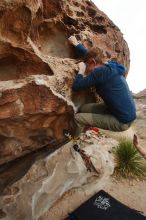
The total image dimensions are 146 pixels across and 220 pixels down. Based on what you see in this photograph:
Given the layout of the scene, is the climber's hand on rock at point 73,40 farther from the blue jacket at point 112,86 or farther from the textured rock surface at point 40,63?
the blue jacket at point 112,86

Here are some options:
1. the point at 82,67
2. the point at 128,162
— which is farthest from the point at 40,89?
the point at 128,162

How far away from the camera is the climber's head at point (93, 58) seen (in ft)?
14.6

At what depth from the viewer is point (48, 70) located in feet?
14.5

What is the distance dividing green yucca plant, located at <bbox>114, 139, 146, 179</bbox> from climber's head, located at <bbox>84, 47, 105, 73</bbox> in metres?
4.51

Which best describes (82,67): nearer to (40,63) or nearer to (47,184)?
(40,63)

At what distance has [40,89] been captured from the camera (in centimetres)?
411

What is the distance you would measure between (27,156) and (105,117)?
1.81 meters

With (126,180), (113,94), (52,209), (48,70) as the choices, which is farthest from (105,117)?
(126,180)

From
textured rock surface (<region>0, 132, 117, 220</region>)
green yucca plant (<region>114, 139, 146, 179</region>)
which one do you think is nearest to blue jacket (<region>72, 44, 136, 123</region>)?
textured rock surface (<region>0, 132, 117, 220</region>)

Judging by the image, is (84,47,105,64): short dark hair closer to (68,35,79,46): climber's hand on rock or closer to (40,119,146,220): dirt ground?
(68,35,79,46): climber's hand on rock

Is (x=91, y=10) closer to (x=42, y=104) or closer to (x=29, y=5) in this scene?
(x=29, y=5)

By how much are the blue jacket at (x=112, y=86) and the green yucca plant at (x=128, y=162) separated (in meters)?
4.14

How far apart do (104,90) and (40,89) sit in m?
0.92

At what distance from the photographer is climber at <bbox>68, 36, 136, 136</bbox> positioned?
4324mm
